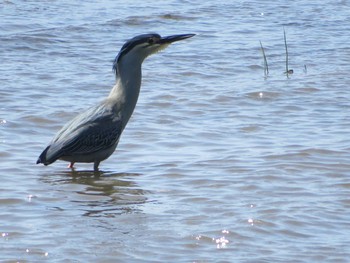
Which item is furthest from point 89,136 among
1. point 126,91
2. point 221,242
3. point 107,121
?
point 221,242

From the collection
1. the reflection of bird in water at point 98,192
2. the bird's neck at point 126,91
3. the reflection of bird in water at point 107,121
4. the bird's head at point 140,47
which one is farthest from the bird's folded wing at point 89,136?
the bird's head at point 140,47

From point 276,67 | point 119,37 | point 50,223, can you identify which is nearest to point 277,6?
point 119,37

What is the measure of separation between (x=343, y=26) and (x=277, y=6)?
229cm

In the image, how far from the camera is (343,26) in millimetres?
16250

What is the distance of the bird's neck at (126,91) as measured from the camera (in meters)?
9.59

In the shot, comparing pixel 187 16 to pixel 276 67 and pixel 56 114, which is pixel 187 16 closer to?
pixel 276 67

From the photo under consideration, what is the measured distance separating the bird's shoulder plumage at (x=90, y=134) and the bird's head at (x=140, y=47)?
0.43 metres

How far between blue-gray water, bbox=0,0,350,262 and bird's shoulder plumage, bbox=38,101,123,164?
225 mm

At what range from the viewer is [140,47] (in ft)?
32.0

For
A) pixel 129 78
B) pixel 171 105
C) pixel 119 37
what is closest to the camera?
pixel 129 78

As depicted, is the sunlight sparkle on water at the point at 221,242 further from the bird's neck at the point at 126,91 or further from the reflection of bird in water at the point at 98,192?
the bird's neck at the point at 126,91

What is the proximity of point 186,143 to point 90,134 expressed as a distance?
1049 mm

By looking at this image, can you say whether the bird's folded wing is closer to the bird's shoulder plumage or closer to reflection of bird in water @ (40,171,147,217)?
the bird's shoulder plumage

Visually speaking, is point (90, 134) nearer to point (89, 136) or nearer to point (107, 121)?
point (89, 136)
